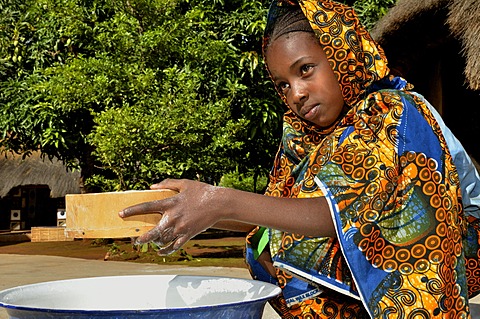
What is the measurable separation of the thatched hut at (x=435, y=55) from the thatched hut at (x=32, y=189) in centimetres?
1257

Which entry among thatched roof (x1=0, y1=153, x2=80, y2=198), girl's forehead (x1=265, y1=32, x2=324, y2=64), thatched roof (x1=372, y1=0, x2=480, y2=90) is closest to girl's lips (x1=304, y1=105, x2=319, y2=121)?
girl's forehead (x1=265, y1=32, x2=324, y2=64)

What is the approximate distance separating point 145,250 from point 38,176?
347 inches

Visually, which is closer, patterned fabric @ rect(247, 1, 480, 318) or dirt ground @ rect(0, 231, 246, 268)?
patterned fabric @ rect(247, 1, 480, 318)

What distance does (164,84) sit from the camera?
914 centimetres

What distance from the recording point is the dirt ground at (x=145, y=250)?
1051 cm

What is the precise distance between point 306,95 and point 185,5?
9539 mm

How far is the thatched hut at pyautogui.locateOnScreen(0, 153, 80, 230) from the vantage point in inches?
742

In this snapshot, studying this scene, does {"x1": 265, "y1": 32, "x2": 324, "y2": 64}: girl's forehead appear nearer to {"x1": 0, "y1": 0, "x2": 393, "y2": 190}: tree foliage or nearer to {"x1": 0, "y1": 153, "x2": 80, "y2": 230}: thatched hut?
{"x1": 0, "y1": 0, "x2": 393, "y2": 190}: tree foliage

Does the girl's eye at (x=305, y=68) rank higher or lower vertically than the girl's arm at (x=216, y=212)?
higher

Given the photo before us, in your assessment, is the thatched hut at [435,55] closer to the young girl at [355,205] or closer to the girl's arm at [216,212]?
the young girl at [355,205]

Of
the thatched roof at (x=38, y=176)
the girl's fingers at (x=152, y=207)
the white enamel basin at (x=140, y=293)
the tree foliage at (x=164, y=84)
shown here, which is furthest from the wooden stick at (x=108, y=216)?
the thatched roof at (x=38, y=176)

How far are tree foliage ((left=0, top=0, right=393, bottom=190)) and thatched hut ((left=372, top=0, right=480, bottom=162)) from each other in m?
2.31

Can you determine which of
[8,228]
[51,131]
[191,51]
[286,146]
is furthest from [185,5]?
[8,228]

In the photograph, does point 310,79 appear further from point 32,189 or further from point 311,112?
point 32,189
